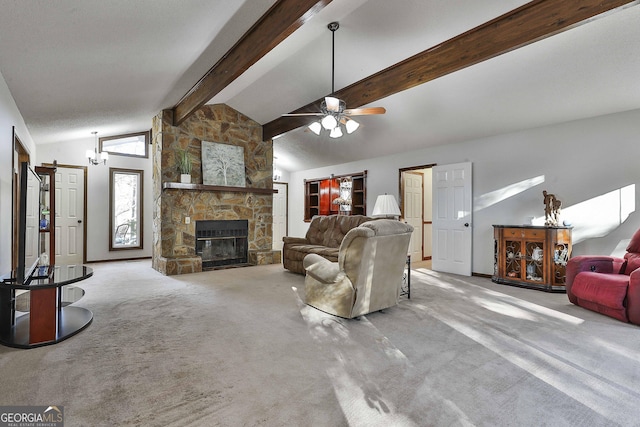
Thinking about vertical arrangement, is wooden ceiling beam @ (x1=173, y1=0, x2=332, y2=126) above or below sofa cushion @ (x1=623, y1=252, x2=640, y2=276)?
above

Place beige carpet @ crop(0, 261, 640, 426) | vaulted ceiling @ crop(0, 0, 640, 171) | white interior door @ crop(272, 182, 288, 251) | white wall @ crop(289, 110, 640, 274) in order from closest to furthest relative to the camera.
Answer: beige carpet @ crop(0, 261, 640, 426) → vaulted ceiling @ crop(0, 0, 640, 171) → white wall @ crop(289, 110, 640, 274) → white interior door @ crop(272, 182, 288, 251)

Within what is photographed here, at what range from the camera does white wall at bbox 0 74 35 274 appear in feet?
10.8

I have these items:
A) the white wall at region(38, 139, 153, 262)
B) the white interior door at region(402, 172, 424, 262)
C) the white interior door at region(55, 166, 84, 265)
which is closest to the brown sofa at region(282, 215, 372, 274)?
the white interior door at region(402, 172, 424, 262)

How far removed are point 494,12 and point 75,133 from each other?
701cm

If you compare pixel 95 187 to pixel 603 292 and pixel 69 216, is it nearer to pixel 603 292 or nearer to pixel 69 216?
pixel 69 216

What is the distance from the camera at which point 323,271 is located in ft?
11.1

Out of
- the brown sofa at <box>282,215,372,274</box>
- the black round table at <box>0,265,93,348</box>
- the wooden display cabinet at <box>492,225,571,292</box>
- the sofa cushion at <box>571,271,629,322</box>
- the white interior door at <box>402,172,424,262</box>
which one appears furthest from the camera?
the white interior door at <box>402,172,424,262</box>

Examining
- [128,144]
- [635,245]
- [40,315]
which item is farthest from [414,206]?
[128,144]

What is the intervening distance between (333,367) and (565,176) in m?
4.55

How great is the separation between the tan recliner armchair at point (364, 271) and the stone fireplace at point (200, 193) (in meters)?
3.44

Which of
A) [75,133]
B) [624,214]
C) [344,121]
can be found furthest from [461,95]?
[75,133]

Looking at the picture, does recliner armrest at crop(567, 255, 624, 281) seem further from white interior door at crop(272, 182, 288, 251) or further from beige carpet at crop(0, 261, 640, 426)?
white interior door at crop(272, 182, 288, 251)

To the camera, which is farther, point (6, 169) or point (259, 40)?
point (6, 169)

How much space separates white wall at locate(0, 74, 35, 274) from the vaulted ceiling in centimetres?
20
